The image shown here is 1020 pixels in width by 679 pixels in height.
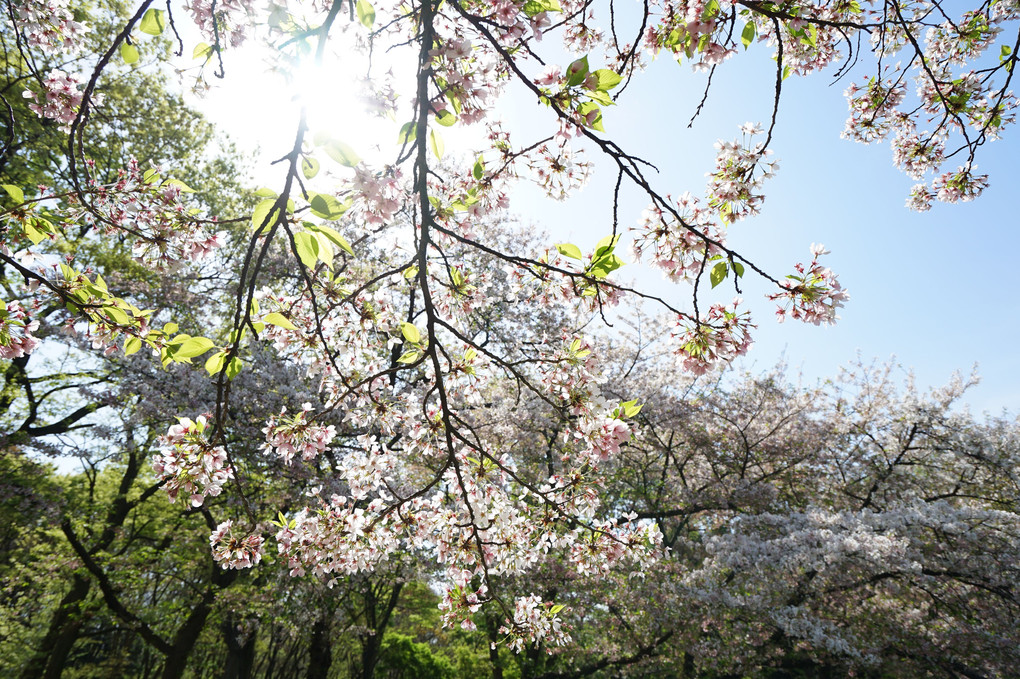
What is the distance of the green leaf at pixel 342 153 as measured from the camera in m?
1.25

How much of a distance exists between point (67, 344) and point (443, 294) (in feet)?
35.5

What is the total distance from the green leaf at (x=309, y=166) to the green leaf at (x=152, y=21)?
1006mm

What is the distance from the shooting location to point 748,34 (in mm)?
2137

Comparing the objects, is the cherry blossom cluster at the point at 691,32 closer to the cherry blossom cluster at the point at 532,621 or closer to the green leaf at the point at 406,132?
the green leaf at the point at 406,132

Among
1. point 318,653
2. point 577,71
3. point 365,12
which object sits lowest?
point 318,653

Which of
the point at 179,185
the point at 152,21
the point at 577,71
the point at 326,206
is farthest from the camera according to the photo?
the point at 179,185

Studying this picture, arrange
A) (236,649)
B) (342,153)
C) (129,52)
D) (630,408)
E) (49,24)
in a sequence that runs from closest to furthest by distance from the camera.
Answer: (342,153), (129,52), (630,408), (49,24), (236,649)

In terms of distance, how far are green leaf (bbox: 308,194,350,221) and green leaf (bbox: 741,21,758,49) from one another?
6.36 ft

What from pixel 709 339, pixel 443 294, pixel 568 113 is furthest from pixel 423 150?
pixel 443 294

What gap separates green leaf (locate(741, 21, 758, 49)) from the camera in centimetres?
208

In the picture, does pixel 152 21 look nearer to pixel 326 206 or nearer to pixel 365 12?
pixel 365 12

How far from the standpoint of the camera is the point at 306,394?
327 inches

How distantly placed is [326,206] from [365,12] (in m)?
0.91

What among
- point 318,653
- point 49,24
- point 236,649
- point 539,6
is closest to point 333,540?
point 539,6
